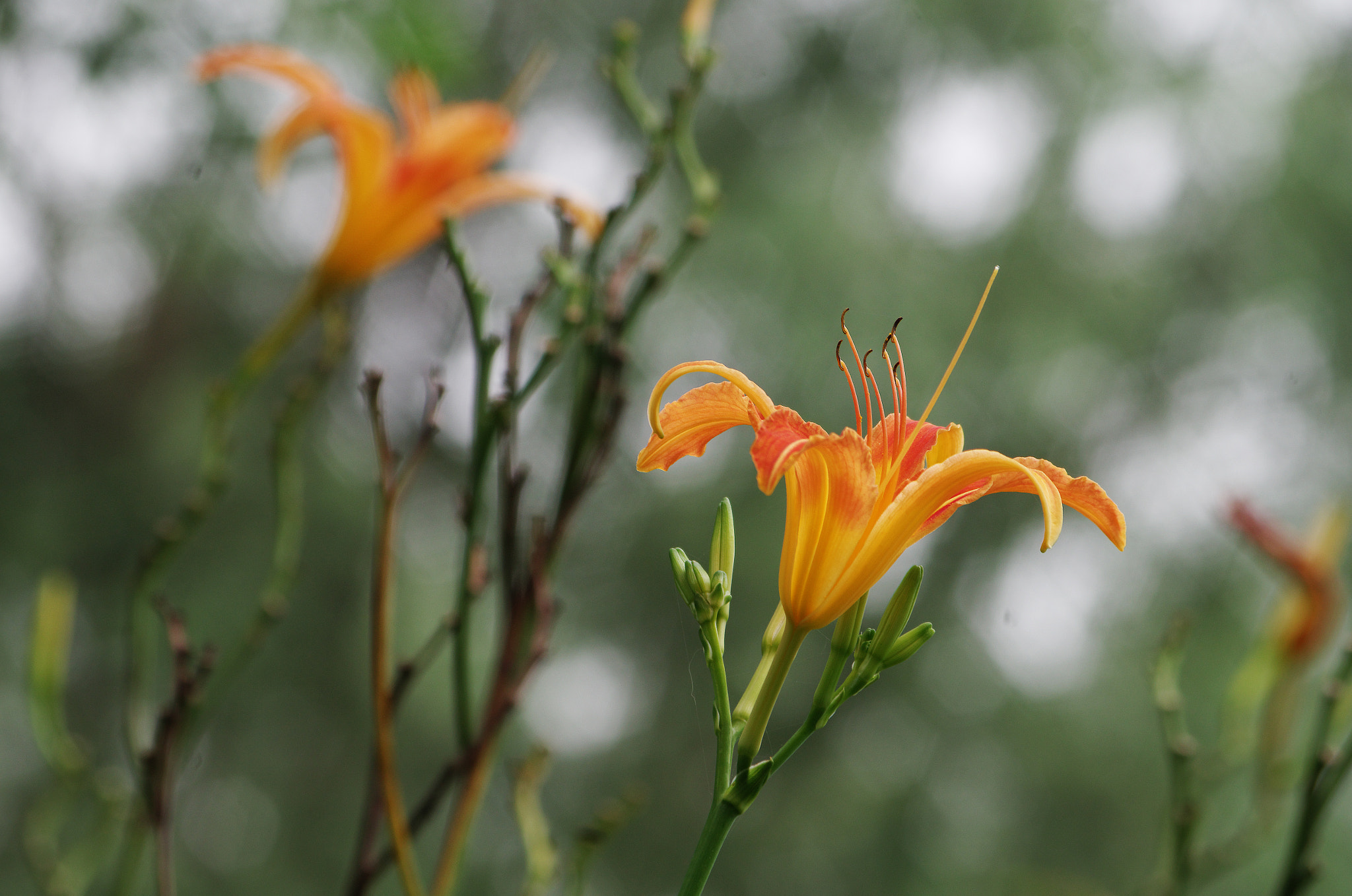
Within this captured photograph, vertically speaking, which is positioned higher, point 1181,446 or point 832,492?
point 832,492

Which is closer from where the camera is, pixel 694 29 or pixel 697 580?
pixel 697 580

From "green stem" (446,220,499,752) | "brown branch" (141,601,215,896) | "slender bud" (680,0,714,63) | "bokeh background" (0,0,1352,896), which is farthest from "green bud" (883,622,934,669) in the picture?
"bokeh background" (0,0,1352,896)

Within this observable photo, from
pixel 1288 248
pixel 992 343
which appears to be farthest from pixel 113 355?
pixel 1288 248

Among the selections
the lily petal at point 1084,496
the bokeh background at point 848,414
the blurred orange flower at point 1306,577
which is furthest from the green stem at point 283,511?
the bokeh background at point 848,414

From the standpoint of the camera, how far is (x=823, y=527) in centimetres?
41

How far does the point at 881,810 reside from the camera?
3.16m

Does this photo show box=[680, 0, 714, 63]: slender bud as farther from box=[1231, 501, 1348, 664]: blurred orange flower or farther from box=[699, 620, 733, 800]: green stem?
box=[1231, 501, 1348, 664]: blurred orange flower

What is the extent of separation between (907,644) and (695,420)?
0.13 m

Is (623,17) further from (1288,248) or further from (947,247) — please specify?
(1288,248)

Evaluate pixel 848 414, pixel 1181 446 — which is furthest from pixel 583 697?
pixel 1181 446

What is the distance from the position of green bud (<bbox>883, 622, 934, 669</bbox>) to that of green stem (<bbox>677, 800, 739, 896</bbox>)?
93 millimetres

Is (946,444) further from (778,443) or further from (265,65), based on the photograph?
(265,65)

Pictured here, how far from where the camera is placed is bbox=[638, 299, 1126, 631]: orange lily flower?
15.3 inches

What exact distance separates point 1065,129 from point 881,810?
7.34 ft
